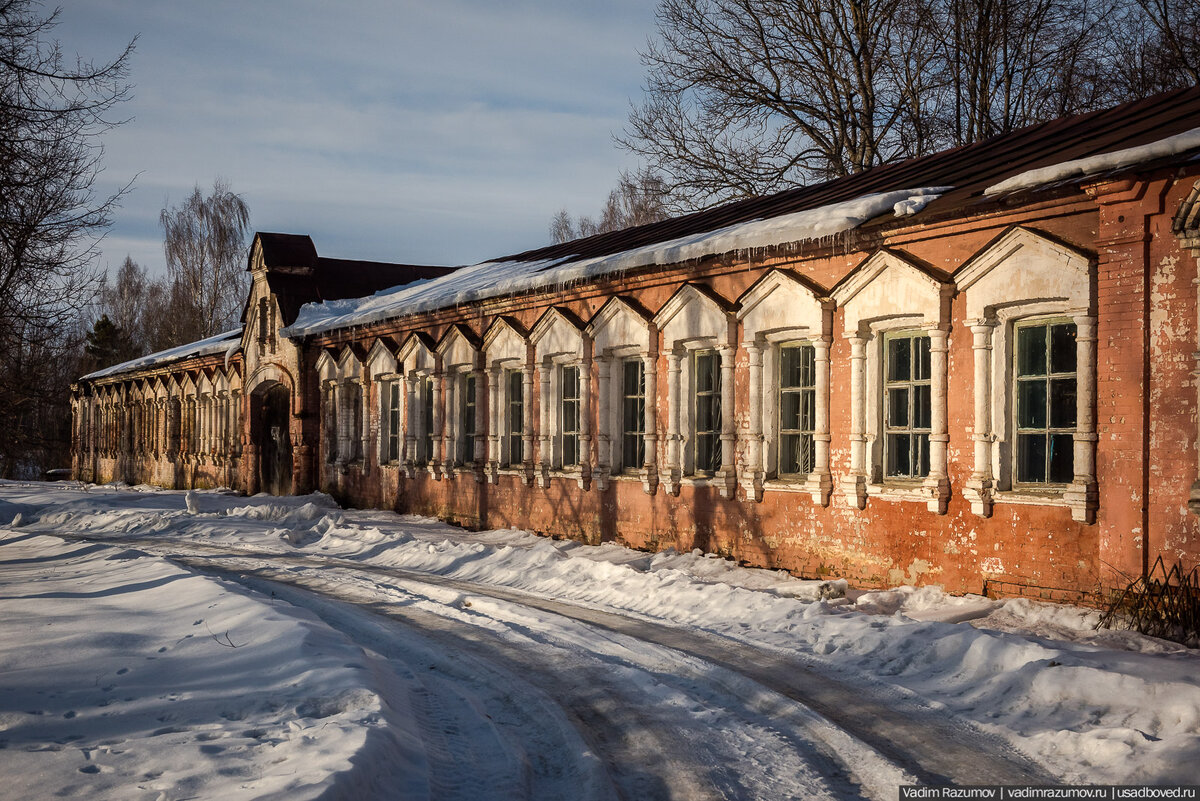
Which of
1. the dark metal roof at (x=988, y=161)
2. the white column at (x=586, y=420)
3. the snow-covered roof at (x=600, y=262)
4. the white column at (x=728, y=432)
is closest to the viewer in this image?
the dark metal roof at (x=988, y=161)

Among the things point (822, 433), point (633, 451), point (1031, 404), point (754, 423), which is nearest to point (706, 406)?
point (754, 423)

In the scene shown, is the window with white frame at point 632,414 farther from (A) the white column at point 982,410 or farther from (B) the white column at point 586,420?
(A) the white column at point 982,410

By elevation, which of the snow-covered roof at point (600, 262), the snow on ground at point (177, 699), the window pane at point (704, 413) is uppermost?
the snow-covered roof at point (600, 262)

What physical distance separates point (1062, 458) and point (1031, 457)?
32 centimetres

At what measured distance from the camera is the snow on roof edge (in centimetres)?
821

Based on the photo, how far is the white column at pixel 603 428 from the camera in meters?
15.4

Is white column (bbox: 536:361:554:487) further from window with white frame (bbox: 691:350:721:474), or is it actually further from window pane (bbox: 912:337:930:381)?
window pane (bbox: 912:337:930:381)

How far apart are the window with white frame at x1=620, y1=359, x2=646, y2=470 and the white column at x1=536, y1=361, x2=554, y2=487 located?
1722 millimetres

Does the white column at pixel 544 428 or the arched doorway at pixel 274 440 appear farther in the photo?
the arched doorway at pixel 274 440

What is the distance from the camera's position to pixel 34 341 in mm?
14227

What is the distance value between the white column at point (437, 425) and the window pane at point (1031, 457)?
39.6 feet

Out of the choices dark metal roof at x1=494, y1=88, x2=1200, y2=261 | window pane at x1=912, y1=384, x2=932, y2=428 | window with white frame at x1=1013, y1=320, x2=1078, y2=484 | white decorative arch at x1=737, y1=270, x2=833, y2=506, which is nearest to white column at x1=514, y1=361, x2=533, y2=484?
dark metal roof at x1=494, y1=88, x2=1200, y2=261

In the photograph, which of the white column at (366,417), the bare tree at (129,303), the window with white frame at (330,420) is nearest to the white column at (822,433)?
the white column at (366,417)

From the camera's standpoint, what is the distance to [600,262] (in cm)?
1535
